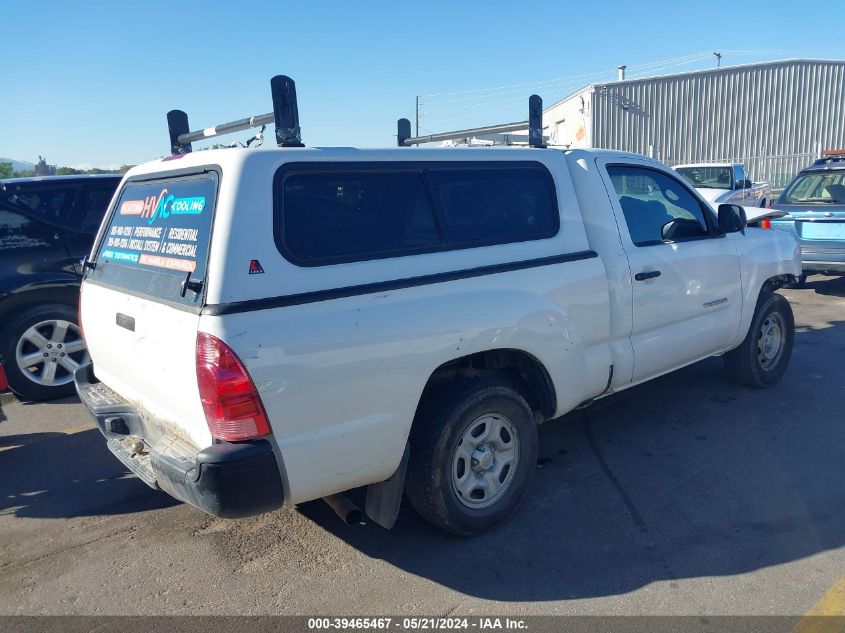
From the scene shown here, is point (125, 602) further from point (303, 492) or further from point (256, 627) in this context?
point (303, 492)

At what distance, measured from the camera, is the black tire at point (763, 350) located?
5.46 meters

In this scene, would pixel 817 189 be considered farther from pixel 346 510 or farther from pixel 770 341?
pixel 346 510

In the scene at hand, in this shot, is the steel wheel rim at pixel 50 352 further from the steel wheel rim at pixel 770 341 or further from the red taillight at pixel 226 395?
the steel wheel rim at pixel 770 341

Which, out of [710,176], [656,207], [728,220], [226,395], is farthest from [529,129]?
[710,176]

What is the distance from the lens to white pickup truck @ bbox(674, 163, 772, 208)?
14.8 metres

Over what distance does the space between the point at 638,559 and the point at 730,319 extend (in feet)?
8.21

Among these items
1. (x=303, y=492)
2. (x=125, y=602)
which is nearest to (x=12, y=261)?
(x=125, y=602)

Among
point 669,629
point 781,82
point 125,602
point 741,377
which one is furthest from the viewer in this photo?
point 781,82

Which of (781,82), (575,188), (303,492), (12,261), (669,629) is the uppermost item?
(781,82)

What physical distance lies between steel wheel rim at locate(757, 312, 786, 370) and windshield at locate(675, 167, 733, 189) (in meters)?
10.5

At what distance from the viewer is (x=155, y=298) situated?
3.04m

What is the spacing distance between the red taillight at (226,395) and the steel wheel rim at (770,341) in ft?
14.8

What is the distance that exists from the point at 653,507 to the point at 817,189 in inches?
315

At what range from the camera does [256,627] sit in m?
2.89
